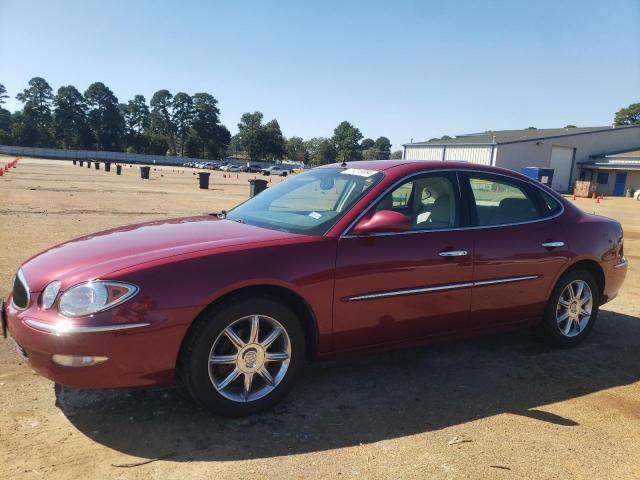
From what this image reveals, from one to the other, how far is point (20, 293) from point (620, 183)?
173 ft

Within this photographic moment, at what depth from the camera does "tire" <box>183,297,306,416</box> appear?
291cm

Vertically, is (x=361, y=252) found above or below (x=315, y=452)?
above

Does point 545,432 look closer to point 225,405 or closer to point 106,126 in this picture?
point 225,405

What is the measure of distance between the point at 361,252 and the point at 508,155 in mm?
43010

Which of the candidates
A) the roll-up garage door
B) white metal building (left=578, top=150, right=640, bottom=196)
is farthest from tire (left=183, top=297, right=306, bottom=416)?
white metal building (left=578, top=150, right=640, bottom=196)

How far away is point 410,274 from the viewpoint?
139 inches

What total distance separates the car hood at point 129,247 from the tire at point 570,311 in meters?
2.67

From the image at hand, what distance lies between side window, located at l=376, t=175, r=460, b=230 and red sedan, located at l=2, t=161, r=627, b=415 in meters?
0.01

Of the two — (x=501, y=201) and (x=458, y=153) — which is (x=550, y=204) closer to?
(x=501, y=201)

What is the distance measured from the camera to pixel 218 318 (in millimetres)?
2912

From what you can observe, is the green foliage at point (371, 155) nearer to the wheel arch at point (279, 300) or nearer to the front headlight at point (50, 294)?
the wheel arch at point (279, 300)

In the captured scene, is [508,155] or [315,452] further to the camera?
[508,155]

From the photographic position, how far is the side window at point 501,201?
4.10 meters

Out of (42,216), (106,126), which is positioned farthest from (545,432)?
(106,126)
